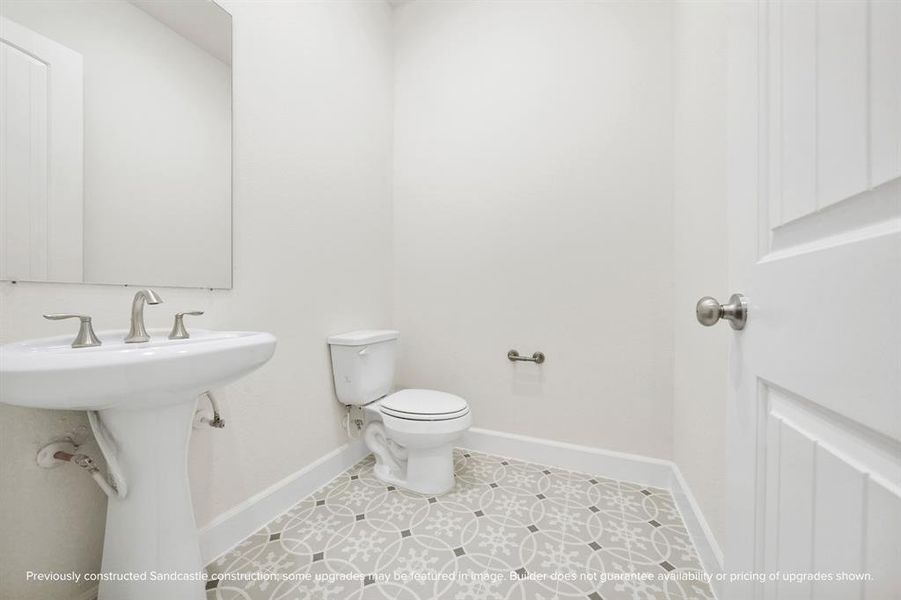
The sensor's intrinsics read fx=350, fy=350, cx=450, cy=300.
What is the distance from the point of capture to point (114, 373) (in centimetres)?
58

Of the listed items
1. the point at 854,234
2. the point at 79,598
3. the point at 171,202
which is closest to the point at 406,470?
the point at 79,598

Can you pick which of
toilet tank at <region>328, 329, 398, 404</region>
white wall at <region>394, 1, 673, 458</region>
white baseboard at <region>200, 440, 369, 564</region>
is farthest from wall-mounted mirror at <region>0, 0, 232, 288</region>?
white wall at <region>394, 1, 673, 458</region>

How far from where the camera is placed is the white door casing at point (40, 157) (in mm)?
767

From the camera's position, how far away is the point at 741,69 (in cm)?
59

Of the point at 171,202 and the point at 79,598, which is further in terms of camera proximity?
the point at 171,202

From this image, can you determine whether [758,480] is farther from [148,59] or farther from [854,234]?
[148,59]

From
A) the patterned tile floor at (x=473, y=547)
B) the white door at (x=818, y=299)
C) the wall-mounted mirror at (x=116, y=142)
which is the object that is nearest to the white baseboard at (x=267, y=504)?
the patterned tile floor at (x=473, y=547)

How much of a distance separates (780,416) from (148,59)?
1664 millimetres

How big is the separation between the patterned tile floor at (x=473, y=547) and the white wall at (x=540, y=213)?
358 millimetres

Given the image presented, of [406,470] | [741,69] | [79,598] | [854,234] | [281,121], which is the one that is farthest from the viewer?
[406,470]

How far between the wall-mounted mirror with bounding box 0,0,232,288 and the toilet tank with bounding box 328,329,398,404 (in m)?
0.55

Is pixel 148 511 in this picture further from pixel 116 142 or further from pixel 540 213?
pixel 540 213

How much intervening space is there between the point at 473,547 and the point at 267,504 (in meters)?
0.77

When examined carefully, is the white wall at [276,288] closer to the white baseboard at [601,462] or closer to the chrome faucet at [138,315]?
the chrome faucet at [138,315]
